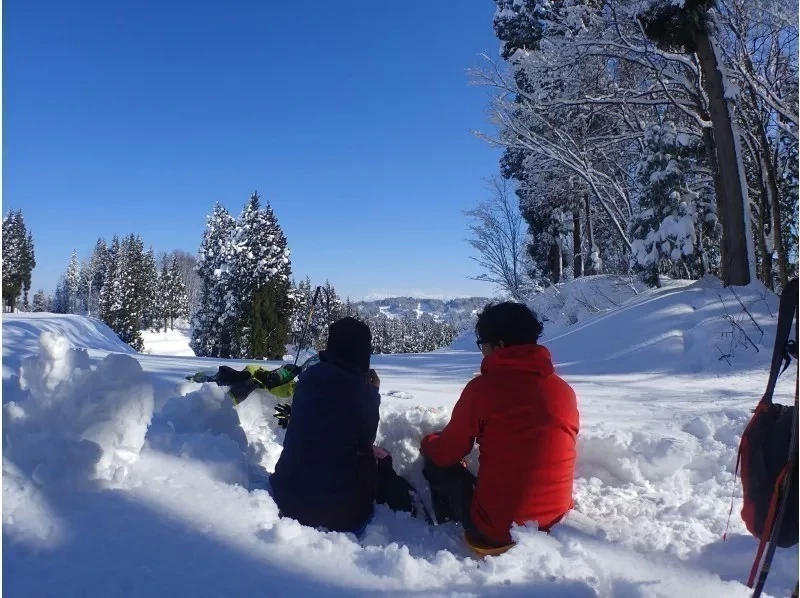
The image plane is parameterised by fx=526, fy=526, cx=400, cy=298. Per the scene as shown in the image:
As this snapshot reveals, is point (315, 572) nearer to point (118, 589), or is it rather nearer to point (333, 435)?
point (118, 589)

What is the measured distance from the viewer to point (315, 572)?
172cm

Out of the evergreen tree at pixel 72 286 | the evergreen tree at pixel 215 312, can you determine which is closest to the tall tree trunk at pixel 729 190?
the evergreen tree at pixel 215 312

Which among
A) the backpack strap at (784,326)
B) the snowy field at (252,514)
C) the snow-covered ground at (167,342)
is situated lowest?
the snow-covered ground at (167,342)

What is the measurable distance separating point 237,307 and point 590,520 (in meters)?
32.4

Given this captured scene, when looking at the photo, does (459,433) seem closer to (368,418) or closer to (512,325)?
(368,418)

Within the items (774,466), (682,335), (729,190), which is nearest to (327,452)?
(774,466)

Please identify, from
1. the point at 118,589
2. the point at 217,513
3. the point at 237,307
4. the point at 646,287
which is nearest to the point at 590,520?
the point at 217,513

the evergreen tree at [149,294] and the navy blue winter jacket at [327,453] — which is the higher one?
the evergreen tree at [149,294]

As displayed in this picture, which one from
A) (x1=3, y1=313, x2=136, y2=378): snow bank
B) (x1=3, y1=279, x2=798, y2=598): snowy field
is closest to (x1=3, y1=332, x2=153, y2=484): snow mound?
(x1=3, y1=279, x2=798, y2=598): snowy field

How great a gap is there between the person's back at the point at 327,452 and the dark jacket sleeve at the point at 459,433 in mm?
365

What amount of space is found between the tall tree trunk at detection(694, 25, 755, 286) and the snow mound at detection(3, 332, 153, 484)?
998 centimetres

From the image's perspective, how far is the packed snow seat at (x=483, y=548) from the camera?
2344mm

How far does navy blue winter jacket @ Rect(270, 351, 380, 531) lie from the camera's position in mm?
2535

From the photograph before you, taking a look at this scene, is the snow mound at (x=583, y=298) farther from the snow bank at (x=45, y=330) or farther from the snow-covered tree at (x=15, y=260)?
the snow-covered tree at (x=15, y=260)
